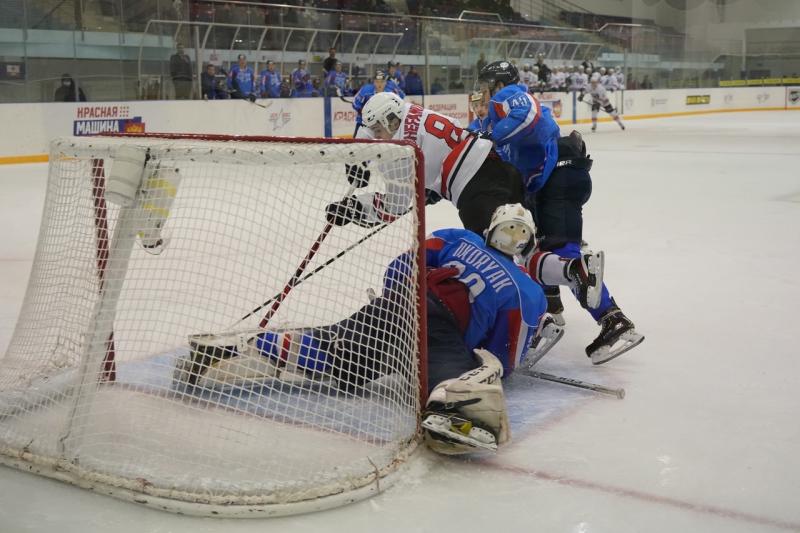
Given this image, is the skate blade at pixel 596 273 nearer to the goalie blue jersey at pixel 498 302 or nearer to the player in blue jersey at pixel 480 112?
the goalie blue jersey at pixel 498 302

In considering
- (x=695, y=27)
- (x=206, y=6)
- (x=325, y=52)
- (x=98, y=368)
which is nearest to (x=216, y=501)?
(x=98, y=368)

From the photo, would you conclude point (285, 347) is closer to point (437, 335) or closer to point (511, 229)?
point (437, 335)

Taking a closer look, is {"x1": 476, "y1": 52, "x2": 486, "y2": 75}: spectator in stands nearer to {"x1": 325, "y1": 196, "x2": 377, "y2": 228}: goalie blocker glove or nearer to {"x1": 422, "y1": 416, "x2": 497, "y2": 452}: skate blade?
{"x1": 325, "y1": 196, "x2": 377, "y2": 228}: goalie blocker glove

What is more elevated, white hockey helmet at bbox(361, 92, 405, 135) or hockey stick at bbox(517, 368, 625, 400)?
white hockey helmet at bbox(361, 92, 405, 135)

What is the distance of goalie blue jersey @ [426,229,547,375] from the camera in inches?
105

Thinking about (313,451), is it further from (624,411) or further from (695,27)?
(695,27)

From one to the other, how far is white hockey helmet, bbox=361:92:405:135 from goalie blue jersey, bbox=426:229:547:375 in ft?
1.88

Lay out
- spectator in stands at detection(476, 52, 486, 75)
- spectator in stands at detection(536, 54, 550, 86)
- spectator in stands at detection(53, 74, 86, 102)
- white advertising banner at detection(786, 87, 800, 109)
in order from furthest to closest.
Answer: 1. white advertising banner at detection(786, 87, 800, 109)
2. spectator in stands at detection(536, 54, 550, 86)
3. spectator in stands at detection(476, 52, 486, 75)
4. spectator in stands at detection(53, 74, 86, 102)

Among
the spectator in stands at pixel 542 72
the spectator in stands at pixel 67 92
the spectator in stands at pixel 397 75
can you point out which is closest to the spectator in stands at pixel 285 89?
the spectator in stands at pixel 397 75

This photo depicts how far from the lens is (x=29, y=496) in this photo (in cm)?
209

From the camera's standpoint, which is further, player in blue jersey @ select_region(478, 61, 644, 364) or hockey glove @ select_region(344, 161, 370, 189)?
player in blue jersey @ select_region(478, 61, 644, 364)

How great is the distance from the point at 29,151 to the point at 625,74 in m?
14.8

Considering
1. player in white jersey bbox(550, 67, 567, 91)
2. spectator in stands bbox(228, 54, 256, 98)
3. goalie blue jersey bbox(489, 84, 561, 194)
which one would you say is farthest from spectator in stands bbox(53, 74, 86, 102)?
player in white jersey bbox(550, 67, 567, 91)

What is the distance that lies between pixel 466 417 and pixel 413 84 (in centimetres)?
1327
